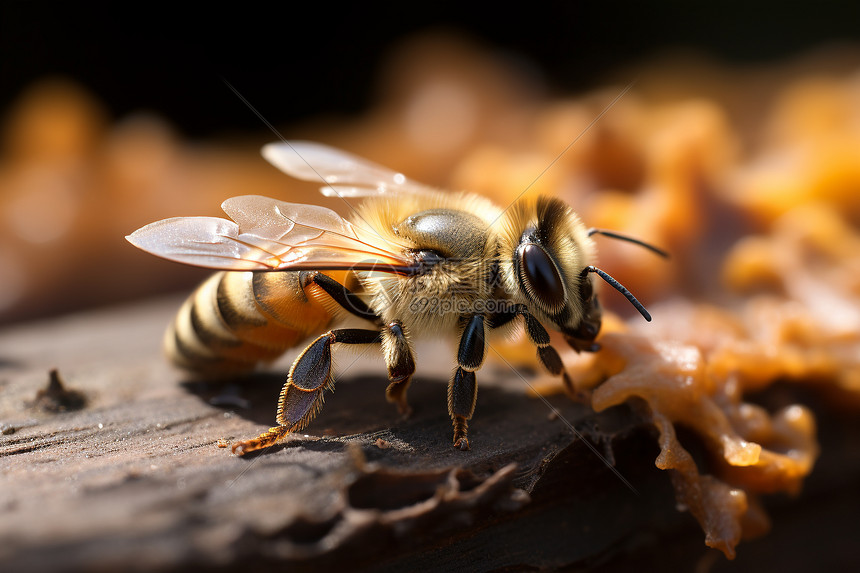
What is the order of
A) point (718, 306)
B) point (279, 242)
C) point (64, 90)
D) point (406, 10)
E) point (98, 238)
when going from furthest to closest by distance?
point (406, 10) → point (64, 90) → point (98, 238) → point (718, 306) → point (279, 242)

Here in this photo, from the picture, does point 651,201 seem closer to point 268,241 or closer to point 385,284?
point 385,284

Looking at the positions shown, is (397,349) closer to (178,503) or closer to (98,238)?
(178,503)

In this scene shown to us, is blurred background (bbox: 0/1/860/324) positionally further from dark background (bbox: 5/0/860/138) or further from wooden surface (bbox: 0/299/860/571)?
wooden surface (bbox: 0/299/860/571)

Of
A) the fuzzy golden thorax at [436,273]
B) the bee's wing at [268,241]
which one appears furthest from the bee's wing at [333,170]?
the bee's wing at [268,241]

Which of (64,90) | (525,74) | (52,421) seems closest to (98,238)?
(64,90)

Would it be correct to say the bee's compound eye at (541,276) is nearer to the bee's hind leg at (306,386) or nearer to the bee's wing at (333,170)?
the bee's hind leg at (306,386)

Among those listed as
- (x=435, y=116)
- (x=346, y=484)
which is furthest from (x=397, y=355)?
(x=435, y=116)
